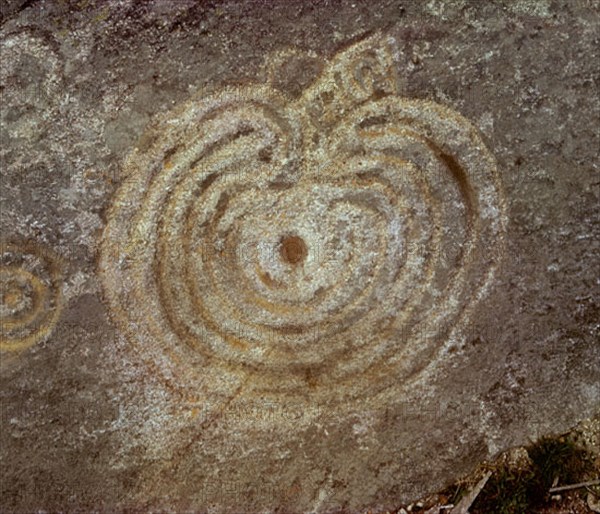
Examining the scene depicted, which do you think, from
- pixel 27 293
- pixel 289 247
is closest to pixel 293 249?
pixel 289 247

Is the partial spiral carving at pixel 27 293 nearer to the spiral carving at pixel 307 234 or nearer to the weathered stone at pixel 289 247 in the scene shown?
the weathered stone at pixel 289 247

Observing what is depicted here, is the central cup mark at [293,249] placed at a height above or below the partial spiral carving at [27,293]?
below

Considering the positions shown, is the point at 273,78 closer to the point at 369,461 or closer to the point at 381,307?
the point at 381,307

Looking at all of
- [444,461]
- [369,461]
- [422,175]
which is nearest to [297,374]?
[369,461]

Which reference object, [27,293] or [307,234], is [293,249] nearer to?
[307,234]

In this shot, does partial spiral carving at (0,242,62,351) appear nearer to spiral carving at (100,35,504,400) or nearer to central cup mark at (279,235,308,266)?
spiral carving at (100,35,504,400)

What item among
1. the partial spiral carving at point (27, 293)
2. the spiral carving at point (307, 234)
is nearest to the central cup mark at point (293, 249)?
the spiral carving at point (307, 234)
